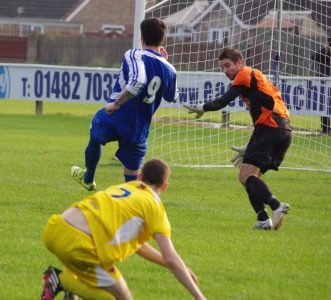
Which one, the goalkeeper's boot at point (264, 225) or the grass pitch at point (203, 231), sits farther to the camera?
the goalkeeper's boot at point (264, 225)

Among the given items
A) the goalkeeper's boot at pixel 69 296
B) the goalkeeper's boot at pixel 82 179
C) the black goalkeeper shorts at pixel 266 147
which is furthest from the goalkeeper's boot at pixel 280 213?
the goalkeeper's boot at pixel 69 296

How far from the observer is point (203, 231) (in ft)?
32.3

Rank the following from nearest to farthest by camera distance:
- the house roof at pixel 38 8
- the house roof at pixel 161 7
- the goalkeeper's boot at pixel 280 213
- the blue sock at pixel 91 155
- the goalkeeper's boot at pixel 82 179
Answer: the goalkeeper's boot at pixel 280 213 → the blue sock at pixel 91 155 → the goalkeeper's boot at pixel 82 179 → the house roof at pixel 161 7 → the house roof at pixel 38 8

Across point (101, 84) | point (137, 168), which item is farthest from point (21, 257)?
point (101, 84)

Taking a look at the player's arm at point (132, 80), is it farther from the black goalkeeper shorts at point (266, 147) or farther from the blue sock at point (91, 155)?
the black goalkeeper shorts at point (266, 147)

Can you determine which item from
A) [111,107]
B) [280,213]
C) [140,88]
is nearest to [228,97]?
[140,88]

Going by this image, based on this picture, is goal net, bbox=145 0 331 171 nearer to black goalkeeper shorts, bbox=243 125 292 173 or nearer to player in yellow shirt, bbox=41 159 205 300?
black goalkeeper shorts, bbox=243 125 292 173

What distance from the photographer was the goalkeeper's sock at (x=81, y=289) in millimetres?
6262

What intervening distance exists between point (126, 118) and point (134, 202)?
444 cm

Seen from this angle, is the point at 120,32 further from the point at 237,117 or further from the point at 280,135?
the point at 280,135

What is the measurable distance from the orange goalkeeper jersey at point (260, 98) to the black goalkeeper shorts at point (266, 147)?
69 mm

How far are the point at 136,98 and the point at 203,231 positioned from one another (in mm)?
1568

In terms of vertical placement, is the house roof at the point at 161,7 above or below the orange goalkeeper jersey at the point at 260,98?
above

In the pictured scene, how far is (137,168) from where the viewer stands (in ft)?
35.2
